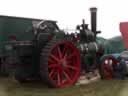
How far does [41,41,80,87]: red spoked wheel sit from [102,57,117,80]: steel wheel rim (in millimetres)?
1877

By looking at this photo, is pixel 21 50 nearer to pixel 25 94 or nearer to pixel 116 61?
pixel 25 94

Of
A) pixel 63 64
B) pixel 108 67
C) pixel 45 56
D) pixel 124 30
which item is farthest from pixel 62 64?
pixel 124 30

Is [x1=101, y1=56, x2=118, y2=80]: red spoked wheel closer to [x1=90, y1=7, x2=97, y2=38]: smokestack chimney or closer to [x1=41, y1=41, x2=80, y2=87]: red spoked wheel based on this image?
[x1=90, y1=7, x2=97, y2=38]: smokestack chimney

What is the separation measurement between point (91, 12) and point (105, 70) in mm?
2236

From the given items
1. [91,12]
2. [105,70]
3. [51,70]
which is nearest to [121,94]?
[51,70]

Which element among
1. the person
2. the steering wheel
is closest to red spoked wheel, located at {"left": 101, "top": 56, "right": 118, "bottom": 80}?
the person

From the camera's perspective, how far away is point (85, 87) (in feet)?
28.0

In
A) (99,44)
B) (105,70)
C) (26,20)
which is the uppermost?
(26,20)

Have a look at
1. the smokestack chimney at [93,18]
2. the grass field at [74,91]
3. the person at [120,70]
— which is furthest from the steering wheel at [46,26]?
the person at [120,70]

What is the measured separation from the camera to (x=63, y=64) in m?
8.75

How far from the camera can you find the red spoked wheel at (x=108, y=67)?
423 inches

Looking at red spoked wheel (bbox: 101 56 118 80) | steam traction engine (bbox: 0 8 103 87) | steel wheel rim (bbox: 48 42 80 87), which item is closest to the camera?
steam traction engine (bbox: 0 8 103 87)

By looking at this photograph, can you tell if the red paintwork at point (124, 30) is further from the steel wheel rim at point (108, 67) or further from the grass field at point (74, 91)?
the grass field at point (74, 91)

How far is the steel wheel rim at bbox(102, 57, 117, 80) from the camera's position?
1078 centimetres
